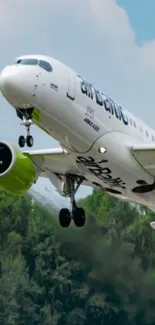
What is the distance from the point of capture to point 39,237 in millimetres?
46469

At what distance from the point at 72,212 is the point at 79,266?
25.4 feet

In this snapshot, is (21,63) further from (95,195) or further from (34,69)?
(95,195)

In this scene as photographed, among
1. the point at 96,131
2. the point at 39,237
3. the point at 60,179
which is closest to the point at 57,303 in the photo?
the point at 39,237

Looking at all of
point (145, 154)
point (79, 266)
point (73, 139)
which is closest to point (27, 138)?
point (73, 139)

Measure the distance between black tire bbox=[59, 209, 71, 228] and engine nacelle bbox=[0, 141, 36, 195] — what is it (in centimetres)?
136

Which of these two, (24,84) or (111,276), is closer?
(24,84)

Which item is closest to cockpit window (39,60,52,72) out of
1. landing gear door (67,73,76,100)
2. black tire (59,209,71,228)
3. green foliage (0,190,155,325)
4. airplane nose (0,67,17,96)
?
landing gear door (67,73,76,100)

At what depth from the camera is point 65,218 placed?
3438cm

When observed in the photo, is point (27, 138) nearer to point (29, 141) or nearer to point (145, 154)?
point (29, 141)

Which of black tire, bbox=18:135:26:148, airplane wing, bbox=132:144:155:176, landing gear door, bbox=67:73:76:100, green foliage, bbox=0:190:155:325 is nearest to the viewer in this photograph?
black tire, bbox=18:135:26:148

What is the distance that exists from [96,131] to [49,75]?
1890 mm

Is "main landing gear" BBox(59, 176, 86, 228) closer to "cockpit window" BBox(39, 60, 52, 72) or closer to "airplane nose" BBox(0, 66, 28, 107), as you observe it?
"cockpit window" BBox(39, 60, 52, 72)

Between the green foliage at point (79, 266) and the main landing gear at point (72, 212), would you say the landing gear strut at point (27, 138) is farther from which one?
the green foliage at point (79, 266)

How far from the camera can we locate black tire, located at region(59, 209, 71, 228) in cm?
3431
